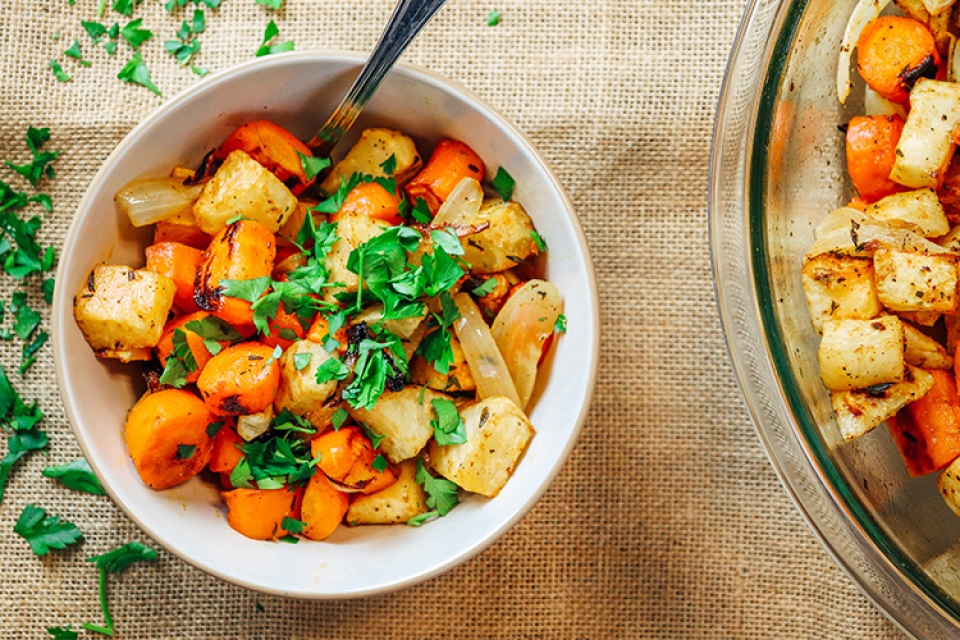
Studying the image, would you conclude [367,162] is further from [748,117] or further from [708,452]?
[708,452]

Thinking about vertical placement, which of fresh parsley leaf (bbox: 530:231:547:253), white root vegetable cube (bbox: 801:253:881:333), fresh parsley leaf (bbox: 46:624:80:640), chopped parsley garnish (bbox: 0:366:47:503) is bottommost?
fresh parsley leaf (bbox: 46:624:80:640)

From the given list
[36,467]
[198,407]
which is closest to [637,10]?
[198,407]

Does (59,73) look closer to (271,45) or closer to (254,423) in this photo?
(271,45)

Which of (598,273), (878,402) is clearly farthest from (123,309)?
(878,402)

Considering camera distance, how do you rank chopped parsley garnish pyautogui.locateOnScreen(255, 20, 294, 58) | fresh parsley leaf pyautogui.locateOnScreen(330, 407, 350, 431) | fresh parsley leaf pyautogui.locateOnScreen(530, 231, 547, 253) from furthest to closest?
chopped parsley garnish pyautogui.locateOnScreen(255, 20, 294, 58), fresh parsley leaf pyautogui.locateOnScreen(530, 231, 547, 253), fresh parsley leaf pyautogui.locateOnScreen(330, 407, 350, 431)

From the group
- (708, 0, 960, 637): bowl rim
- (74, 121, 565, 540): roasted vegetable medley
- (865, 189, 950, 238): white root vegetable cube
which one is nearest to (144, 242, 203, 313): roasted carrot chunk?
(74, 121, 565, 540): roasted vegetable medley

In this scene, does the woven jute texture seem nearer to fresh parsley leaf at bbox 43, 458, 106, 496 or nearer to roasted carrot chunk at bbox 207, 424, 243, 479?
fresh parsley leaf at bbox 43, 458, 106, 496
